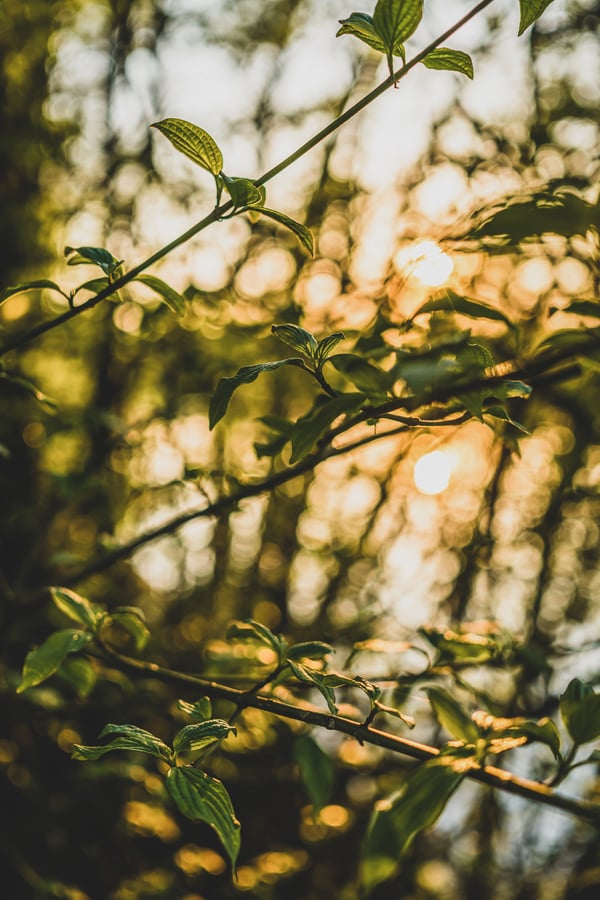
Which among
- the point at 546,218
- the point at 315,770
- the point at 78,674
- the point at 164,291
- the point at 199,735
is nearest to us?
the point at 546,218

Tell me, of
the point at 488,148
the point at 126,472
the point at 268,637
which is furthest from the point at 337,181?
the point at 268,637

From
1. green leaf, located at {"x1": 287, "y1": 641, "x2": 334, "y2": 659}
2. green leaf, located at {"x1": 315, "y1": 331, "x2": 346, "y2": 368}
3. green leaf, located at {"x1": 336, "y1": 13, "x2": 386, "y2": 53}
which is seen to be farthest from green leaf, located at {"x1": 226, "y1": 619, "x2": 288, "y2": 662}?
green leaf, located at {"x1": 336, "y1": 13, "x2": 386, "y2": 53}

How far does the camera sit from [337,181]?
2271 millimetres

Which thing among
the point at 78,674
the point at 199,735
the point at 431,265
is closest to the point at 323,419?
the point at 431,265

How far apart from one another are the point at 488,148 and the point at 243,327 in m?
0.91

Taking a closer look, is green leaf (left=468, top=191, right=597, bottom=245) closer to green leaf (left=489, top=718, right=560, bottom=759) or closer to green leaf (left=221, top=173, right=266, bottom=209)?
green leaf (left=221, top=173, right=266, bottom=209)

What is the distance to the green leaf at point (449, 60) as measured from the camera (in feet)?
1.65

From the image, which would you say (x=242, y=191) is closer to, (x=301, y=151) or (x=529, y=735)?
(x=301, y=151)

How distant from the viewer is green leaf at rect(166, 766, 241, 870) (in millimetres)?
466

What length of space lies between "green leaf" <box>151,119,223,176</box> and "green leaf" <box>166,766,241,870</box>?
0.48m

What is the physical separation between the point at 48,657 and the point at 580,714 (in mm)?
537

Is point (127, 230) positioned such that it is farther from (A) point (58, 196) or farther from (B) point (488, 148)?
(B) point (488, 148)

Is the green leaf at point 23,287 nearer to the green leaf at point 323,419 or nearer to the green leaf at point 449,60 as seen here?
the green leaf at point 323,419

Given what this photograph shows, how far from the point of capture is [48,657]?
2.31ft
